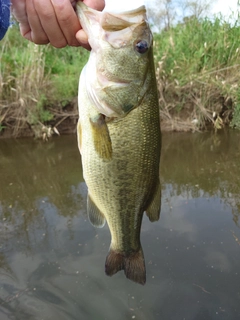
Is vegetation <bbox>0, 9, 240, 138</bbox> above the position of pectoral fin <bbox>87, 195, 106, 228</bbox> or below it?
below

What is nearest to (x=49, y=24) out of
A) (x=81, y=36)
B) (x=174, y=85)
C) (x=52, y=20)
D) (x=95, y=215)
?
(x=52, y=20)

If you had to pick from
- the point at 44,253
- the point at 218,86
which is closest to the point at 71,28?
the point at 44,253

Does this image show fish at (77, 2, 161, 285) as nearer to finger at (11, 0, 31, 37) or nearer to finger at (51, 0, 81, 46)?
finger at (51, 0, 81, 46)

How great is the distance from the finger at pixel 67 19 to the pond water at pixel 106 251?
222cm

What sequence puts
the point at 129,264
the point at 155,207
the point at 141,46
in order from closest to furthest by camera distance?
1. the point at 141,46
2. the point at 155,207
3. the point at 129,264

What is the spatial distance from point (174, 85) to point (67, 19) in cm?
644

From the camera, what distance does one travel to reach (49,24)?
1.38 meters

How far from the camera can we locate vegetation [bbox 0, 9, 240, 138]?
23.9ft

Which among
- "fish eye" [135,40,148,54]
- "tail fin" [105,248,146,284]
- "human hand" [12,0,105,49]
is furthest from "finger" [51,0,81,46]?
"tail fin" [105,248,146,284]

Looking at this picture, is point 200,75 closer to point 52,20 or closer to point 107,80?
point 107,80

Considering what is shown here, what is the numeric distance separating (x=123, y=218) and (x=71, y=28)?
0.98 m

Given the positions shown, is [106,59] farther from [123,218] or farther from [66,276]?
[66,276]

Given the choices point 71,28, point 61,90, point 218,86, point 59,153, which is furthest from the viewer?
point 61,90

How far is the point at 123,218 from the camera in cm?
177
